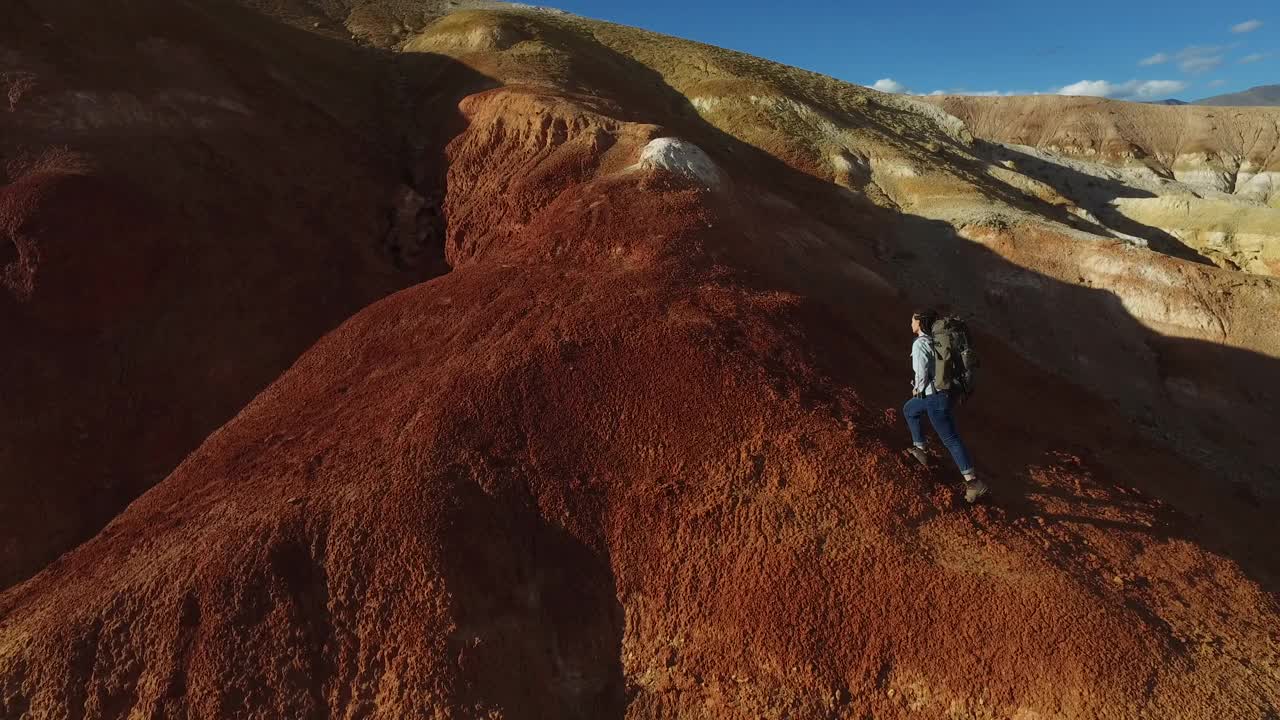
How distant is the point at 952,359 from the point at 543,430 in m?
5.35

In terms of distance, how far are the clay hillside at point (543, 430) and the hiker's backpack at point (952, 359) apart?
125cm

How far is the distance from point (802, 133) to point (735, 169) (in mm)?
7932

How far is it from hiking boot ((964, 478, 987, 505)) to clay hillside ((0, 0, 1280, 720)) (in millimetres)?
164

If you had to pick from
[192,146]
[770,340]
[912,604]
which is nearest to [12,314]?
[192,146]

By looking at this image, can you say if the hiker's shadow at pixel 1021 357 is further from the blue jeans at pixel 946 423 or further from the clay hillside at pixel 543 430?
the blue jeans at pixel 946 423

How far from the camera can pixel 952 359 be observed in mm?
7930

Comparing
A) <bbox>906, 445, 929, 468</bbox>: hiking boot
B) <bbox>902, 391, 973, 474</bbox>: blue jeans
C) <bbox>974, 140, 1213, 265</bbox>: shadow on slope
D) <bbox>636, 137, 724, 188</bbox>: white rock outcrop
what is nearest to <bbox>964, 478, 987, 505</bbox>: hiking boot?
<bbox>902, 391, 973, 474</bbox>: blue jeans

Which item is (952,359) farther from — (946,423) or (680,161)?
(680,161)

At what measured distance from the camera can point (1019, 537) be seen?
7.84 m

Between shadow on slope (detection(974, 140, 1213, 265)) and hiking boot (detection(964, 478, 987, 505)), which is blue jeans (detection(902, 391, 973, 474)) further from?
shadow on slope (detection(974, 140, 1213, 265))

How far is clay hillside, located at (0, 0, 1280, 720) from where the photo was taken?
7.17m

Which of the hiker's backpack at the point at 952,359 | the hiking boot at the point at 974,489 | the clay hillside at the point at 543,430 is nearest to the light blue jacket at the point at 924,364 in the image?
the hiker's backpack at the point at 952,359

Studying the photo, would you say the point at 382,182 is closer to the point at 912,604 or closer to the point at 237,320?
the point at 237,320

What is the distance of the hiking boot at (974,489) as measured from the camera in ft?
26.0
